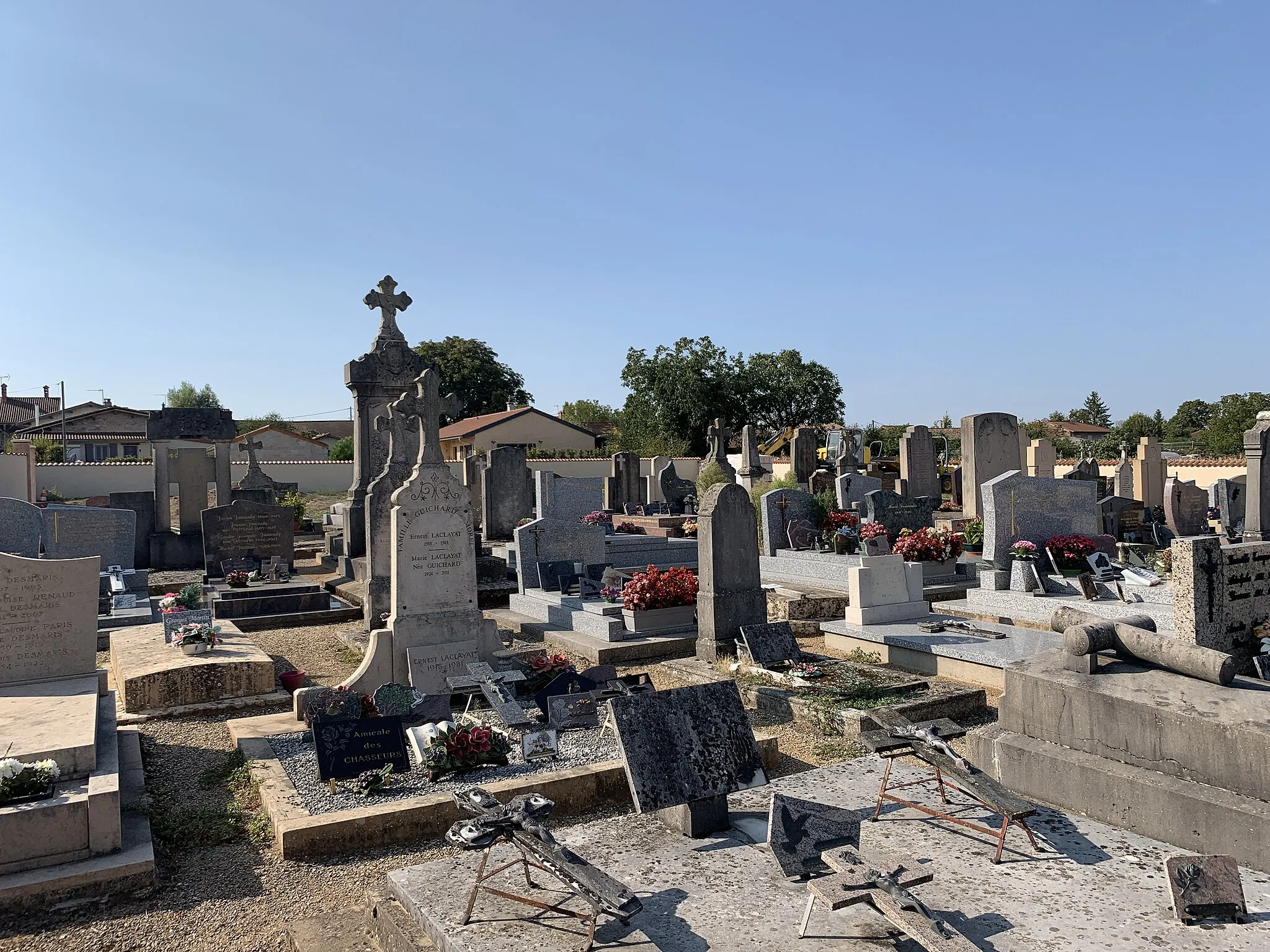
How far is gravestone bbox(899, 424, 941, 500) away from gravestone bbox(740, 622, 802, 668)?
46.3ft

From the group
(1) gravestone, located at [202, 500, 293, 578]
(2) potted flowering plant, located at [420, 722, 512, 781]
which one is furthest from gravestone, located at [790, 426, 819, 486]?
(2) potted flowering plant, located at [420, 722, 512, 781]

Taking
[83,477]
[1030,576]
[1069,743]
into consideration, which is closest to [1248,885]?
[1069,743]

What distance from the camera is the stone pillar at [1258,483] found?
1609 centimetres

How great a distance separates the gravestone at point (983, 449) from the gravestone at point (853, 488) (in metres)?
1.84

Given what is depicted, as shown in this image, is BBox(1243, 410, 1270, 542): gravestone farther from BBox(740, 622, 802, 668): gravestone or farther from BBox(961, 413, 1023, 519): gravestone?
BBox(740, 622, 802, 668): gravestone

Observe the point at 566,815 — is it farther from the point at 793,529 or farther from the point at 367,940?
the point at 793,529

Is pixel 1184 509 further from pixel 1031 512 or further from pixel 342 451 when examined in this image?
pixel 342 451

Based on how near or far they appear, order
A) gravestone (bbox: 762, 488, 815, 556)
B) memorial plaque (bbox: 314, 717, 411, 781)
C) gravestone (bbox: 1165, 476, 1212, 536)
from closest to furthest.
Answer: memorial plaque (bbox: 314, 717, 411, 781)
gravestone (bbox: 762, 488, 815, 556)
gravestone (bbox: 1165, 476, 1212, 536)

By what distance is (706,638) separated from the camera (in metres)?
9.62

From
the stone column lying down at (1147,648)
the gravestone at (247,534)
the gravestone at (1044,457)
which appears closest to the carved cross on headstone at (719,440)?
the gravestone at (1044,457)

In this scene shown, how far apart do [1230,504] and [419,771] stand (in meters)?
18.4

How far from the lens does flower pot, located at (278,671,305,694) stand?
840 cm

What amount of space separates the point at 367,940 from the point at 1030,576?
938cm

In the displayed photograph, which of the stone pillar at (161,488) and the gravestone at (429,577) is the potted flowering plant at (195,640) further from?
the stone pillar at (161,488)
